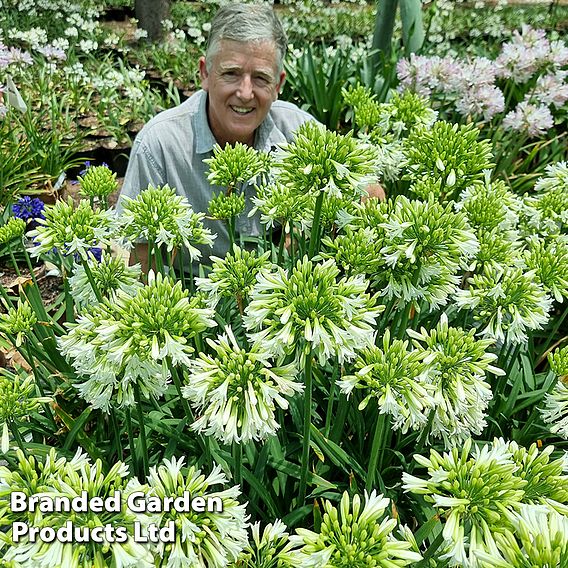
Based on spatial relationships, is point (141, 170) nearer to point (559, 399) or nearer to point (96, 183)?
point (96, 183)

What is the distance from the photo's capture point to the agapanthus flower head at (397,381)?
4.17 ft

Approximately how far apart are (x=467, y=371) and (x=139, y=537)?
783 millimetres

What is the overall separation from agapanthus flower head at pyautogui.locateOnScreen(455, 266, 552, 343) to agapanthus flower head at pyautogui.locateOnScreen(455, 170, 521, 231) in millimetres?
241

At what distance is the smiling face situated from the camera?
9.66 feet

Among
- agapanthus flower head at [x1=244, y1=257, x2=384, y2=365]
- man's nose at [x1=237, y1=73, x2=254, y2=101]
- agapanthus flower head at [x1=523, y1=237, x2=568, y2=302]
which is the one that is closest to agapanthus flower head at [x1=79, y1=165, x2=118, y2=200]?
agapanthus flower head at [x1=244, y1=257, x2=384, y2=365]

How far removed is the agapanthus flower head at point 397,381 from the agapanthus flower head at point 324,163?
17.3 inches

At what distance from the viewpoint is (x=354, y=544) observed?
40.8 inches

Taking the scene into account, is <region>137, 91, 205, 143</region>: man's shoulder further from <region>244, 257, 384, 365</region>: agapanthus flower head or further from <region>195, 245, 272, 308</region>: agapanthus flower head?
<region>244, 257, 384, 365</region>: agapanthus flower head

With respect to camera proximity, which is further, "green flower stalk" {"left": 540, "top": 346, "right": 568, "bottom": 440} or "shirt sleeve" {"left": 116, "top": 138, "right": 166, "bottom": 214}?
"shirt sleeve" {"left": 116, "top": 138, "right": 166, "bottom": 214}

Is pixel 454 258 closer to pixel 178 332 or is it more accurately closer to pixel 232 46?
pixel 178 332

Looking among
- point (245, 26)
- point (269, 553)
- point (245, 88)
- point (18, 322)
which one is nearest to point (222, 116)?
point (245, 88)

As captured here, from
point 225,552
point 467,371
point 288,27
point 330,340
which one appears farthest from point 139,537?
point 288,27

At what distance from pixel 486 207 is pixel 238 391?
104 centimetres

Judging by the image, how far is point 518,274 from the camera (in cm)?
156
